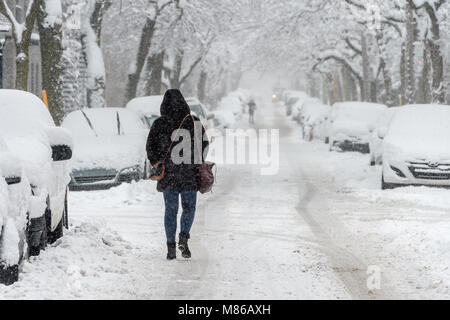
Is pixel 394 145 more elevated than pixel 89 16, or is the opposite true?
pixel 89 16

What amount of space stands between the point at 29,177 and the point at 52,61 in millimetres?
12671

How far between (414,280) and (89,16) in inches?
822

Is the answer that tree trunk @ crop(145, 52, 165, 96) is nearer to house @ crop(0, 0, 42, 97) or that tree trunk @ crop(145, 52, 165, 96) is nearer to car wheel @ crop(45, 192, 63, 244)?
house @ crop(0, 0, 42, 97)

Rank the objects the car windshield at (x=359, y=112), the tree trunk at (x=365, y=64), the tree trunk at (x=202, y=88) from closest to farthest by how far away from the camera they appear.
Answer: the car windshield at (x=359, y=112) → the tree trunk at (x=365, y=64) → the tree trunk at (x=202, y=88)

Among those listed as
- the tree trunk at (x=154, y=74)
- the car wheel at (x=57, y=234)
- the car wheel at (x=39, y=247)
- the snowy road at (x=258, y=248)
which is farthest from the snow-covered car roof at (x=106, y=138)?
the tree trunk at (x=154, y=74)

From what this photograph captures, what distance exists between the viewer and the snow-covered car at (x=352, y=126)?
2739 cm

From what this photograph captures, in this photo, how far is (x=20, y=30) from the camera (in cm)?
1836

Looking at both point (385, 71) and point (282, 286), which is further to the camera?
point (385, 71)

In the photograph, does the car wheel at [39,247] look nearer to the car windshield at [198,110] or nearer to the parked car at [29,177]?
the parked car at [29,177]

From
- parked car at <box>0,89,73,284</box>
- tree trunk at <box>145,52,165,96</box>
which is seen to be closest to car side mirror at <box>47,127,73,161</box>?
parked car at <box>0,89,73,284</box>

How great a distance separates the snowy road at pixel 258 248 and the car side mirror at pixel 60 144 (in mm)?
957

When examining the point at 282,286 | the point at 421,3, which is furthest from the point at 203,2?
the point at 282,286

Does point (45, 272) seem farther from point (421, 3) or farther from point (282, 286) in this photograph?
point (421, 3)

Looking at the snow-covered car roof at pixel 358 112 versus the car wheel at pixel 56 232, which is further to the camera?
the snow-covered car roof at pixel 358 112
